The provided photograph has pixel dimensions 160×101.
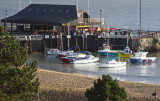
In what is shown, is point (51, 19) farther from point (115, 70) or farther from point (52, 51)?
point (115, 70)

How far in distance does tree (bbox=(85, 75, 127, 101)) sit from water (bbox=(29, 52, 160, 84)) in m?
19.6

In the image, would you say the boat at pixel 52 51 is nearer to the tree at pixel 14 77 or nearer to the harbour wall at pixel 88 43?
the harbour wall at pixel 88 43

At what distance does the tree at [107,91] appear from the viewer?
2573cm

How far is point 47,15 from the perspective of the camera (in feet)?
243

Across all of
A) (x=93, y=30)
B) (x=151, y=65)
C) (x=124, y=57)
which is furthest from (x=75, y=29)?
(x=151, y=65)

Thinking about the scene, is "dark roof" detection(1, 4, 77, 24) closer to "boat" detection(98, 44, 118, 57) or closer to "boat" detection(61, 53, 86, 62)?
"boat" detection(98, 44, 118, 57)

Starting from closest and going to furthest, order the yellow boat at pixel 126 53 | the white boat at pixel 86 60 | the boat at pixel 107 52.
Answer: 1. the white boat at pixel 86 60
2. the yellow boat at pixel 126 53
3. the boat at pixel 107 52

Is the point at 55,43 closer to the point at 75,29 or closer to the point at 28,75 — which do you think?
the point at 75,29

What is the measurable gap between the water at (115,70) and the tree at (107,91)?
64.2ft

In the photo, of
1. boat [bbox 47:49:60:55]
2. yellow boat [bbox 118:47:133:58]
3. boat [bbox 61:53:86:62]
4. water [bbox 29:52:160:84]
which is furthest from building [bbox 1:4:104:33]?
yellow boat [bbox 118:47:133:58]

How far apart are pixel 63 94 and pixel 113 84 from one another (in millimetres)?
8960

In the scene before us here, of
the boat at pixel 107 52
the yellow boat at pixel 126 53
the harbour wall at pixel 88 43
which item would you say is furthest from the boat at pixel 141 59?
the harbour wall at pixel 88 43

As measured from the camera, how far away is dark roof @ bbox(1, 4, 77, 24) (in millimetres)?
70375

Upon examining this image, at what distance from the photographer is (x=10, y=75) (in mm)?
30484
